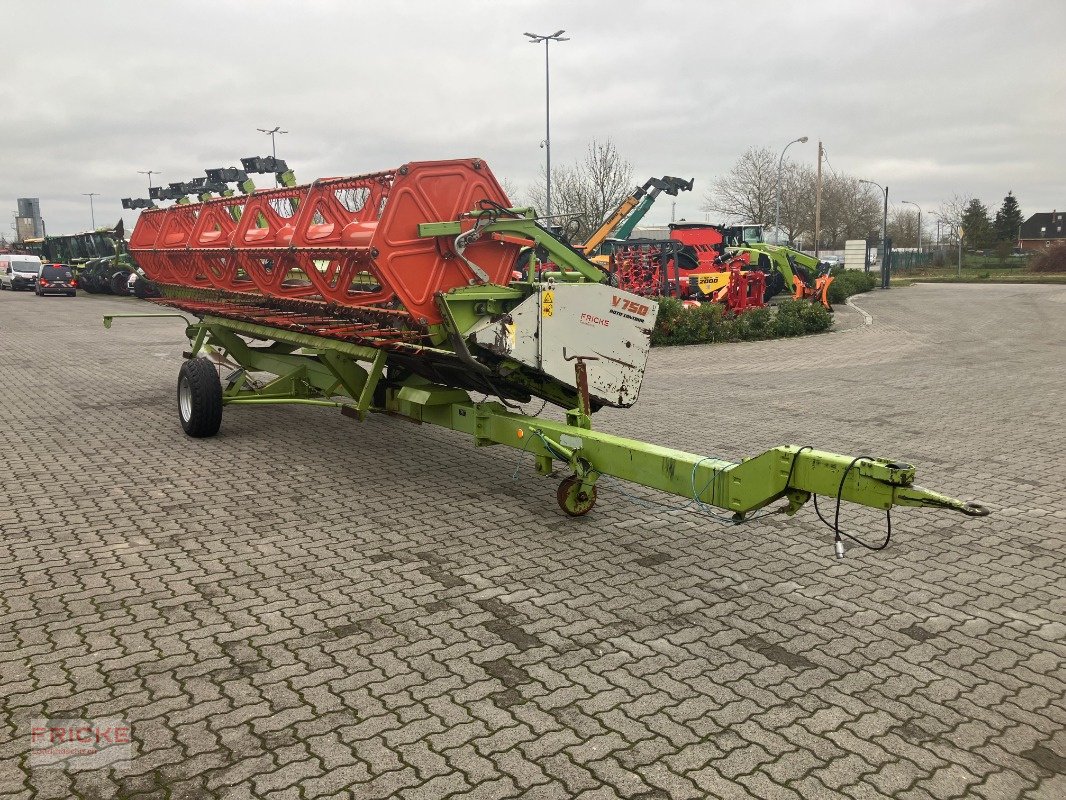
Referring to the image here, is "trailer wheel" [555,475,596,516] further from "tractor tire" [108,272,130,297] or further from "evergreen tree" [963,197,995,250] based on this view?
"evergreen tree" [963,197,995,250]

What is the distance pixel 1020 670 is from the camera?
3873mm

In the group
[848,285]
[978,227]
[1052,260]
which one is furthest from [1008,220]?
[848,285]

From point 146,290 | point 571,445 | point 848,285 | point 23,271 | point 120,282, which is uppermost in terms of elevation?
point 23,271

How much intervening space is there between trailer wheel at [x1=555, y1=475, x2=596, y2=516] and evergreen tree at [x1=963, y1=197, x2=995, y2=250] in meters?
78.3

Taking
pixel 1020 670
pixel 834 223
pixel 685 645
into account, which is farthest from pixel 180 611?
pixel 834 223

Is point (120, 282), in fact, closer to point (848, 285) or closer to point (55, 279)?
point (55, 279)

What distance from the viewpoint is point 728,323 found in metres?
17.9

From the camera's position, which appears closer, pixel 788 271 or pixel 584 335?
pixel 584 335

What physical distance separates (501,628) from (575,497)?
172 centimetres

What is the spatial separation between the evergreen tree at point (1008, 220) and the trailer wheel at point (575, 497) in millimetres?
81294

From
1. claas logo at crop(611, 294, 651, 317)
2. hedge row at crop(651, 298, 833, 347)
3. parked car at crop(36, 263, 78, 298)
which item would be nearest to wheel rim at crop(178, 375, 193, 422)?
claas logo at crop(611, 294, 651, 317)

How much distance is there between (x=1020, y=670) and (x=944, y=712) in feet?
2.10

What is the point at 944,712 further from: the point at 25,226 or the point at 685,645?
the point at 25,226

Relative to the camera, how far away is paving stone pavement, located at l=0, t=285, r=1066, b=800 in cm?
315
